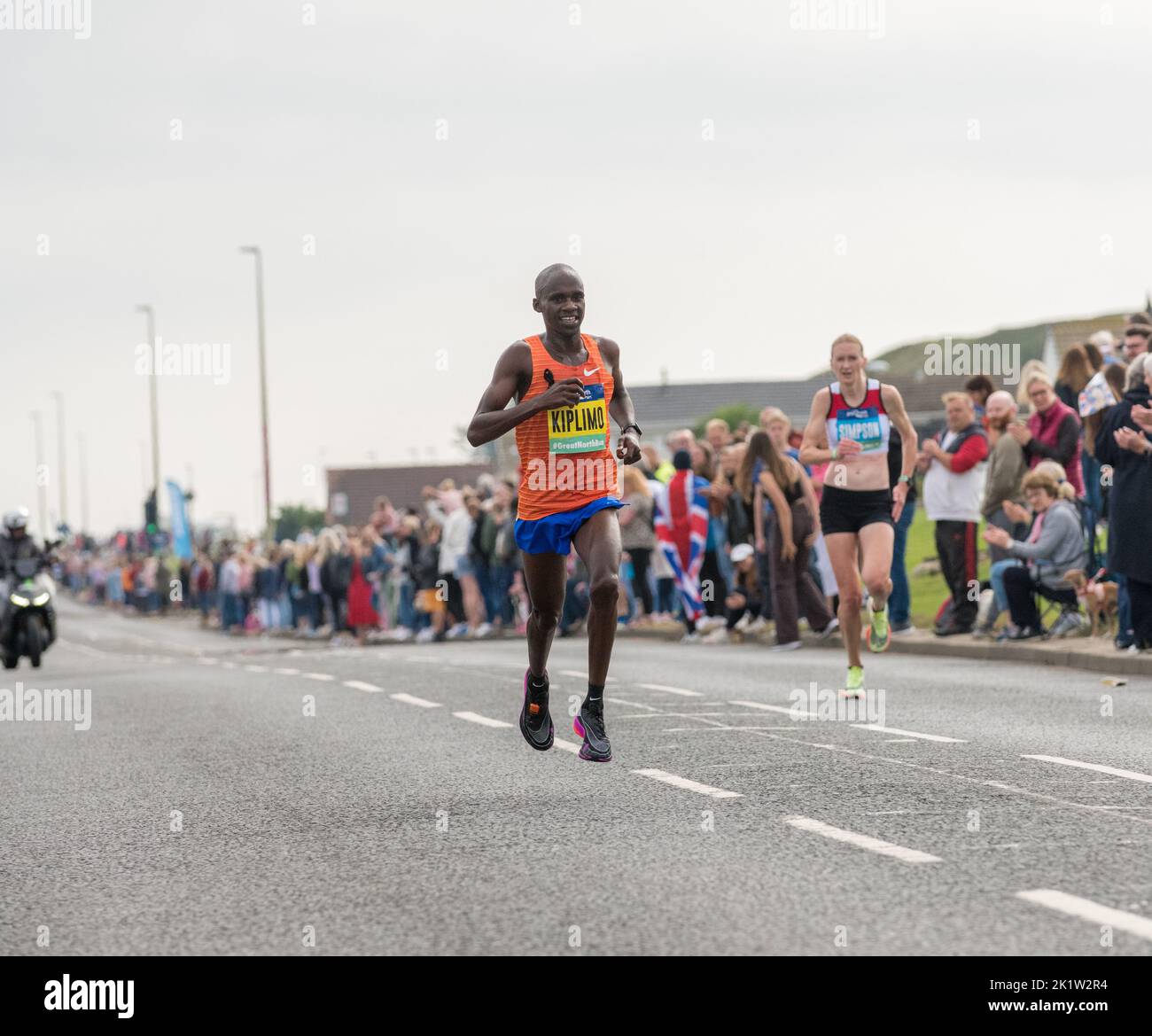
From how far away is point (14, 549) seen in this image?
940 inches

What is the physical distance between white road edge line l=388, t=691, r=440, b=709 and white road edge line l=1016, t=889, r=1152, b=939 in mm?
8070

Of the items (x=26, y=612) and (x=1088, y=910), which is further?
(x=26, y=612)

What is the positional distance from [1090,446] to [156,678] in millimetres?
9231

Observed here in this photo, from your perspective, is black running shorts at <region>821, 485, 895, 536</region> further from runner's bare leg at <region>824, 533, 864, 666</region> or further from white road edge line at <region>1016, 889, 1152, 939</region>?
white road edge line at <region>1016, 889, 1152, 939</region>

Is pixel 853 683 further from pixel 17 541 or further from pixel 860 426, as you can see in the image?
pixel 17 541

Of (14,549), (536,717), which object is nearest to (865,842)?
(536,717)

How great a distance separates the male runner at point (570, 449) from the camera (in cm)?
899

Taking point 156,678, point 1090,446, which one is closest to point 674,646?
point 156,678

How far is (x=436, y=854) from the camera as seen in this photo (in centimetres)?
712

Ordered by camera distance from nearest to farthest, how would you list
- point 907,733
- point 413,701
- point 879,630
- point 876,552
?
point 907,733, point 876,552, point 879,630, point 413,701

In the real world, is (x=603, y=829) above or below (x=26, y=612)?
below

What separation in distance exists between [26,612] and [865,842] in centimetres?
1862
